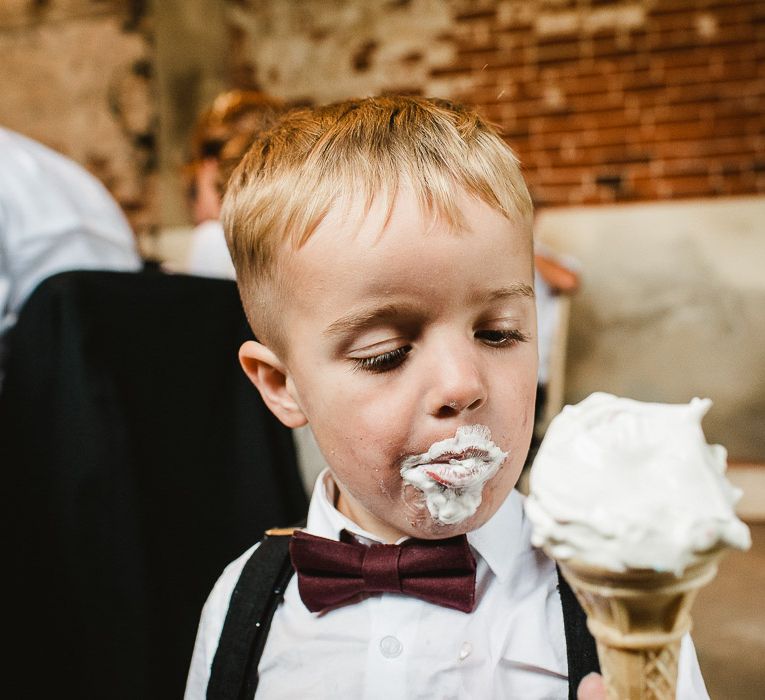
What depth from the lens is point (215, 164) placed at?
2992mm

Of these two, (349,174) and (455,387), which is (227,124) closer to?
(349,174)

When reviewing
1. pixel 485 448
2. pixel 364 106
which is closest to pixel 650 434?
pixel 485 448

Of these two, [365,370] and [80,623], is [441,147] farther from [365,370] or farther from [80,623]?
[80,623]

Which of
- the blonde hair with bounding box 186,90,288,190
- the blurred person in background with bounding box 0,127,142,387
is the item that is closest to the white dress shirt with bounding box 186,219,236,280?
the blonde hair with bounding box 186,90,288,190

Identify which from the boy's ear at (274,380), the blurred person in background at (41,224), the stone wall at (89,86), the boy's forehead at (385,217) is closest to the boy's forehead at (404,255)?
the boy's forehead at (385,217)

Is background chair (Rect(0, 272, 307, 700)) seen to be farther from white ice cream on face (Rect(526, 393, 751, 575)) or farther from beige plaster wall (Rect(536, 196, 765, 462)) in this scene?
beige plaster wall (Rect(536, 196, 765, 462))

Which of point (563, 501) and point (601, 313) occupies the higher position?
point (563, 501)

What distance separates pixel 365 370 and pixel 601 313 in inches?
149

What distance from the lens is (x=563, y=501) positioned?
1.84 feet

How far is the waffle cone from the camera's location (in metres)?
0.53

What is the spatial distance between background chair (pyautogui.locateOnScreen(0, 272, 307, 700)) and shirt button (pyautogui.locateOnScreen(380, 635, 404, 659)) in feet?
2.17

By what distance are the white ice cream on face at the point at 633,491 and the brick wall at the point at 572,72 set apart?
143 inches

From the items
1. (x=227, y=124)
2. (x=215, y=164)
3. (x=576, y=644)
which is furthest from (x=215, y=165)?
(x=576, y=644)

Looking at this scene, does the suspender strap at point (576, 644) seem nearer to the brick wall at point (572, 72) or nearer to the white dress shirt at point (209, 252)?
the white dress shirt at point (209, 252)
